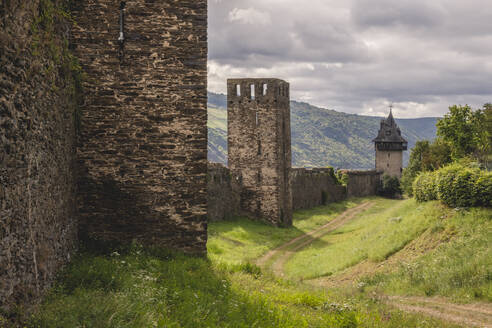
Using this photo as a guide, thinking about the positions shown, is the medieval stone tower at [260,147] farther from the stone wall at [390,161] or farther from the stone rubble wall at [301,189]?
the stone wall at [390,161]

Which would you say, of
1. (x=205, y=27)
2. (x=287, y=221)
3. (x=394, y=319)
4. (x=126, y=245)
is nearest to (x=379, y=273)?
(x=394, y=319)

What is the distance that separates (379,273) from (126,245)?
9879 mm

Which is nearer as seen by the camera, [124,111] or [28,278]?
[28,278]

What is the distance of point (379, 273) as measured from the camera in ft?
51.5

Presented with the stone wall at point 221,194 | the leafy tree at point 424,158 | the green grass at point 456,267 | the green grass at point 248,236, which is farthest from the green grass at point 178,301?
the leafy tree at point 424,158

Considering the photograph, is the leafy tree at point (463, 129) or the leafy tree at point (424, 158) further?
the leafy tree at point (424, 158)

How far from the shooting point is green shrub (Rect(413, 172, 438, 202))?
2005 centimetres

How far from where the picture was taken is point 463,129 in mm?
36750

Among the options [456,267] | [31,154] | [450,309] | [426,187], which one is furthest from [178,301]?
[426,187]

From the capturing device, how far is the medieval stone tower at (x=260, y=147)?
3375 centimetres

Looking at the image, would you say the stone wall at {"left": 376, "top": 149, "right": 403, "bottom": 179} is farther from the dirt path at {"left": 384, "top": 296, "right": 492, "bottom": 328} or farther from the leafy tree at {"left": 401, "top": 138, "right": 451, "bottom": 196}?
the dirt path at {"left": 384, "top": 296, "right": 492, "bottom": 328}

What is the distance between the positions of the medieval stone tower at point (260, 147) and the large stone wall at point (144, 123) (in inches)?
897

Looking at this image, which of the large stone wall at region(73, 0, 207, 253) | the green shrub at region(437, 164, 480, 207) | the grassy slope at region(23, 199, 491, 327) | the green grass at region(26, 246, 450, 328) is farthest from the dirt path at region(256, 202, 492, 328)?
the large stone wall at region(73, 0, 207, 253)

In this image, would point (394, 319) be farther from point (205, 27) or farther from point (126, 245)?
point (205, 27)
